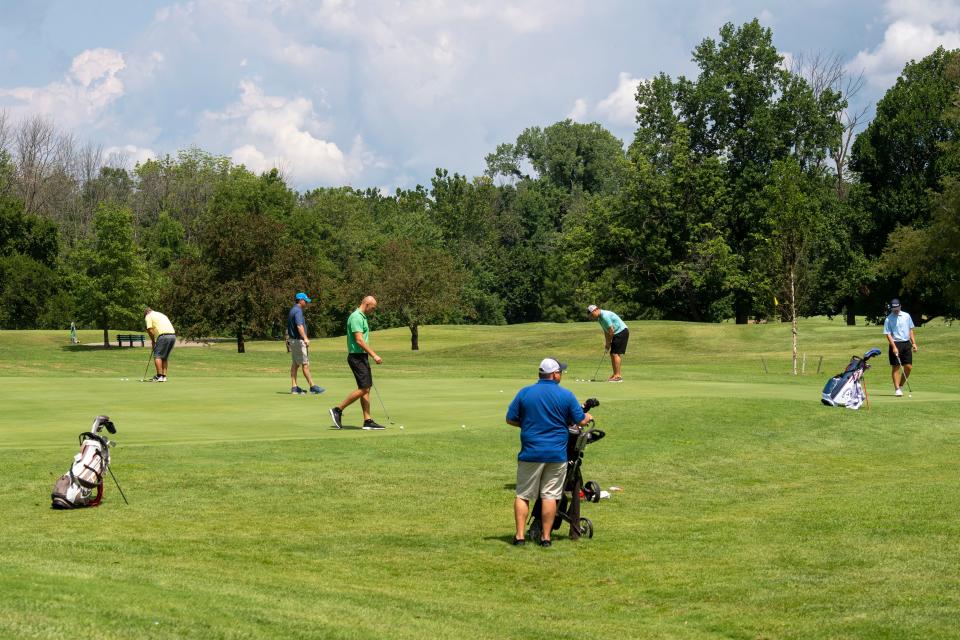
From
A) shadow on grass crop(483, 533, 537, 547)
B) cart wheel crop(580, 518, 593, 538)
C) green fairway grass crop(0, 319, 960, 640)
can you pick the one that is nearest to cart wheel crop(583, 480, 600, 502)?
green fairway grass crop(0, 319, 960, 640)

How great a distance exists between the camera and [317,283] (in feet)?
207

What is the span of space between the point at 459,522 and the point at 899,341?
17.9 metres

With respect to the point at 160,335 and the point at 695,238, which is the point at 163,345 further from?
the point at 695,238

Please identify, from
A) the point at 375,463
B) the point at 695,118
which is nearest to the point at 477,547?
the point at 375,463

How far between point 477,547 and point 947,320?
64.4 metres

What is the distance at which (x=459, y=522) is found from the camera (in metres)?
12.9

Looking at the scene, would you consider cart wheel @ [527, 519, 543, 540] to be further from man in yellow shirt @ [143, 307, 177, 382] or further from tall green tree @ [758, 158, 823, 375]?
tall green tree @ [758, 158, 823, 375]

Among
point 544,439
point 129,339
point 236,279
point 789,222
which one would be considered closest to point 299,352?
point 544,439

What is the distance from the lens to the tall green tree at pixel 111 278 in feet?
244

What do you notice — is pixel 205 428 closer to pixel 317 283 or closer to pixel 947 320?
pixel 317 283

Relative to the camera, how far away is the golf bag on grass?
23703 mm

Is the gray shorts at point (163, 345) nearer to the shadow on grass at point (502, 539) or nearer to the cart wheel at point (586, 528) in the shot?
the shadow on grass at point (502, 539)

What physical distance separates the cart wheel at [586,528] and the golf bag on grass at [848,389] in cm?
1293

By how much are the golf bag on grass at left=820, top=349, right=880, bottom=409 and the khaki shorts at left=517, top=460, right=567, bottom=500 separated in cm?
1363
